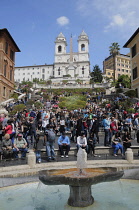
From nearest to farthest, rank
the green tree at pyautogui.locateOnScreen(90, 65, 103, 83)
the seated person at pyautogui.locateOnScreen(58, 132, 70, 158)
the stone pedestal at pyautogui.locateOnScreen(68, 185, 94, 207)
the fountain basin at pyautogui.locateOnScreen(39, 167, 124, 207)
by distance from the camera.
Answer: the fountain basin at pyautogui.locateOnScreen(39, 167, 124, 207), the stone pedestal at pyautogui.locateOnScreen(68, 185, 94, 207), the seated person at pyautogui.locateOnScreen(58, 132, 70, 158), the green tree at pyautogui.locateOnScreen(90, 65, 103, 83)

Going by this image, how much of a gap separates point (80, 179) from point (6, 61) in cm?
3206

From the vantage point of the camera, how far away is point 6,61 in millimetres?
33406

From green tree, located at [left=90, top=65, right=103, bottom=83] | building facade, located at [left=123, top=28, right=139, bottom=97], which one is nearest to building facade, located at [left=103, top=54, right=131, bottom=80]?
green tree, located at [left=90, top=65, right=103, bottom=83]

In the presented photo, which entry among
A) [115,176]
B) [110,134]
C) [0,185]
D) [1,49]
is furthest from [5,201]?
[1,49]

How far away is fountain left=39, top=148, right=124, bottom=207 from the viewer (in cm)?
466

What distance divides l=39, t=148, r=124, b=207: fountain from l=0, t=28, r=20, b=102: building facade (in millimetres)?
28487

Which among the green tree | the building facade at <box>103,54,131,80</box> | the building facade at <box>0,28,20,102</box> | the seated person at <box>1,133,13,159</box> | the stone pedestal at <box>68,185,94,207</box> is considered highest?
the building facade at <box>103,54,131,80</box>

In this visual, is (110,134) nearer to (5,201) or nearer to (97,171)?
(97,171)

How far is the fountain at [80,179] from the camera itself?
4660mm

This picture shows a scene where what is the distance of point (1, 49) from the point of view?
30.8 m

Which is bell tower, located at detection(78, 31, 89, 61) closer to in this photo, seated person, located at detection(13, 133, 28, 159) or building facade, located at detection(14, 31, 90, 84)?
building facade, located at detection(14, 31, 90, 84)

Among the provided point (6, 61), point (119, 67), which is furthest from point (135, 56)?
point (119, 67)

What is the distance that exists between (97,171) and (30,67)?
12343 centimetres

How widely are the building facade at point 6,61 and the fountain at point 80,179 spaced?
2849 cm
